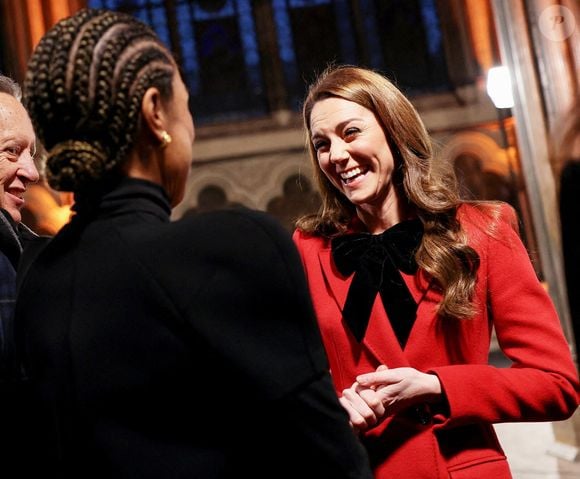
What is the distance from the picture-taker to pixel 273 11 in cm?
1216

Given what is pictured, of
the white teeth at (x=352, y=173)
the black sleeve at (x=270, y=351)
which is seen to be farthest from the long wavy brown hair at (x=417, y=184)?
the black sleeve at (x=270, y=351)

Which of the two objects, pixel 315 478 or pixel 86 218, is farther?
pixel 86 218

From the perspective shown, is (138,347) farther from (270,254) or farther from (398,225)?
(398,225)

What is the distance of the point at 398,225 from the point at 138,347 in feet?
3.25

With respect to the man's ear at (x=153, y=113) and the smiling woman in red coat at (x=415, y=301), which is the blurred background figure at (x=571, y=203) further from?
the smiling woman in red coat at (x=415, y=301)

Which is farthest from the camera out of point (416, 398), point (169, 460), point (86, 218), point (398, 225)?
point (398, 225)

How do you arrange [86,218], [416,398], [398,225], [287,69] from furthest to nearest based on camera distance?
[287,69] < [398,225] < [416,398] < [86,218]

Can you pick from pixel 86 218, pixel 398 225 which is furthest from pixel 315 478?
pixel 398 225

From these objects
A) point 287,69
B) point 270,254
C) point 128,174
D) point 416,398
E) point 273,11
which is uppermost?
point 273,11

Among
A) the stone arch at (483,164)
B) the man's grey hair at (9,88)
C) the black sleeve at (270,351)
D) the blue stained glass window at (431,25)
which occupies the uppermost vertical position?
the blue stained glass window at (431,25)

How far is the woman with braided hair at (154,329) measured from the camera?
2.93 ft

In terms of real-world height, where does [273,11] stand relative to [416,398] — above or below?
above

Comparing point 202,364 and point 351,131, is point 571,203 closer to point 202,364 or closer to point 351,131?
point 202,364

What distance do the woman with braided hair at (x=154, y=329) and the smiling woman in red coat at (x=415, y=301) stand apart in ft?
1.91
